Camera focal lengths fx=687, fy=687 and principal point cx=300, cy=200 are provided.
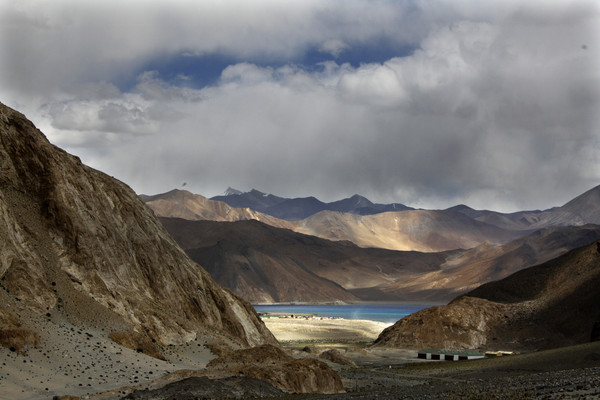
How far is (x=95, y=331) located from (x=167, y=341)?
357 inches

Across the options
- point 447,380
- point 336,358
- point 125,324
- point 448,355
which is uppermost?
point 125,324

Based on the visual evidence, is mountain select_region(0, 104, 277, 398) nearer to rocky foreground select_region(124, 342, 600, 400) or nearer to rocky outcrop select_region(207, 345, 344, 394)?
rocky outcrop select_region(207, 345, 344, 394)

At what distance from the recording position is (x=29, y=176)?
4934cm

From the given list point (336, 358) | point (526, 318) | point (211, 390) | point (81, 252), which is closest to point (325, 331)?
point (526, 318)

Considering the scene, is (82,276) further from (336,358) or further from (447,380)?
(336,358)

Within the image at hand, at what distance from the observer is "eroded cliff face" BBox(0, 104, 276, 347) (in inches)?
1688

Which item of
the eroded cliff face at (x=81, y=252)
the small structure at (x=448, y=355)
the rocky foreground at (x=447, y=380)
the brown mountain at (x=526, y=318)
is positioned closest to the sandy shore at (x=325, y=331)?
the brown mountain at (x=526, y=318)

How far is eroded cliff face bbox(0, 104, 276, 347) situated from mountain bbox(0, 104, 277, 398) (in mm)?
93

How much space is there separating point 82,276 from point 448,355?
5000 centimetres

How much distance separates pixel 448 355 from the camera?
82875mm

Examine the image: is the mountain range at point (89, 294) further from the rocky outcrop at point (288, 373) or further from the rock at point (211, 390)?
the rock at point (211, 390)

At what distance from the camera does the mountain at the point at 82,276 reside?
1497 inches

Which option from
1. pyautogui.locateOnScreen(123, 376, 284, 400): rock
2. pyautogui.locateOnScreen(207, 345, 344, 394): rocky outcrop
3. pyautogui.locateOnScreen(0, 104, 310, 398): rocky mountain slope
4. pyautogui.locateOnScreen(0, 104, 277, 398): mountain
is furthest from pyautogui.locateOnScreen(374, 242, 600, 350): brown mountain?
pyautogui.locateOnScreen(123, 376, 284, 400): rock

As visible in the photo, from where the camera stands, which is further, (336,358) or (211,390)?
(336,358)
